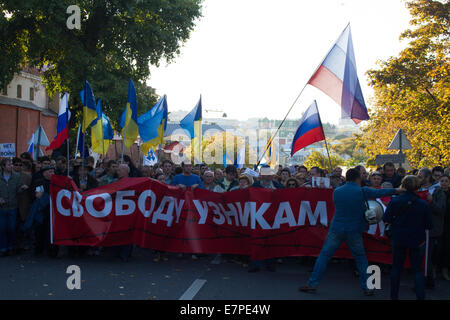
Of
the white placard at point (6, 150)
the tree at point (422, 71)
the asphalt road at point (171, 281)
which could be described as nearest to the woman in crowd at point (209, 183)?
the asphalt road at point (171, 281)

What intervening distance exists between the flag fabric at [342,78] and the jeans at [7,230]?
6563 mm

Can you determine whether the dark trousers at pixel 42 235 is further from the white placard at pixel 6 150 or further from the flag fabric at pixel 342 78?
the white placard at pixel 6 150

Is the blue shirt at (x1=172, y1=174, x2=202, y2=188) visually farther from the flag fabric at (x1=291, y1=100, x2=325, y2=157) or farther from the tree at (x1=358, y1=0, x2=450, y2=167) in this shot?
the tree at (x1=358, y1=0, x2=450, y2=167)

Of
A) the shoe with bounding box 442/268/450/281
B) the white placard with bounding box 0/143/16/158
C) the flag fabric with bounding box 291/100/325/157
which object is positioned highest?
the flag fabric with bounding box 291/100/325/157

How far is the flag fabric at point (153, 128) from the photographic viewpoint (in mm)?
13102

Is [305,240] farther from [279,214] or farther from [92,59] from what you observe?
[92,59]

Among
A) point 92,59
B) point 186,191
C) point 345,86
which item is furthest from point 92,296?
point 92,59

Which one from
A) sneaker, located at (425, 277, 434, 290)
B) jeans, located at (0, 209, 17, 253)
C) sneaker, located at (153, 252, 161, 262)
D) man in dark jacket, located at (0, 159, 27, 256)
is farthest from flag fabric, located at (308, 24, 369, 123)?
jeans, located at (0, 209, 17, 253)

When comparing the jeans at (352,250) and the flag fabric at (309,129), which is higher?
the flag fabric at (309,129)

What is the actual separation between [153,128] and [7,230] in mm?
4907

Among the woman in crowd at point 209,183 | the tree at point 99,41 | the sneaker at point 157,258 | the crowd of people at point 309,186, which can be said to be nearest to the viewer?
the crowd of people at point 309,186

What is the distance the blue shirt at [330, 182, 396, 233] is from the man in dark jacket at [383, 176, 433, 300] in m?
0.52

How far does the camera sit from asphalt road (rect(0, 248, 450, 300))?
6.73 metres

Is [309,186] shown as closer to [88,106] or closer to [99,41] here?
[88,106]
